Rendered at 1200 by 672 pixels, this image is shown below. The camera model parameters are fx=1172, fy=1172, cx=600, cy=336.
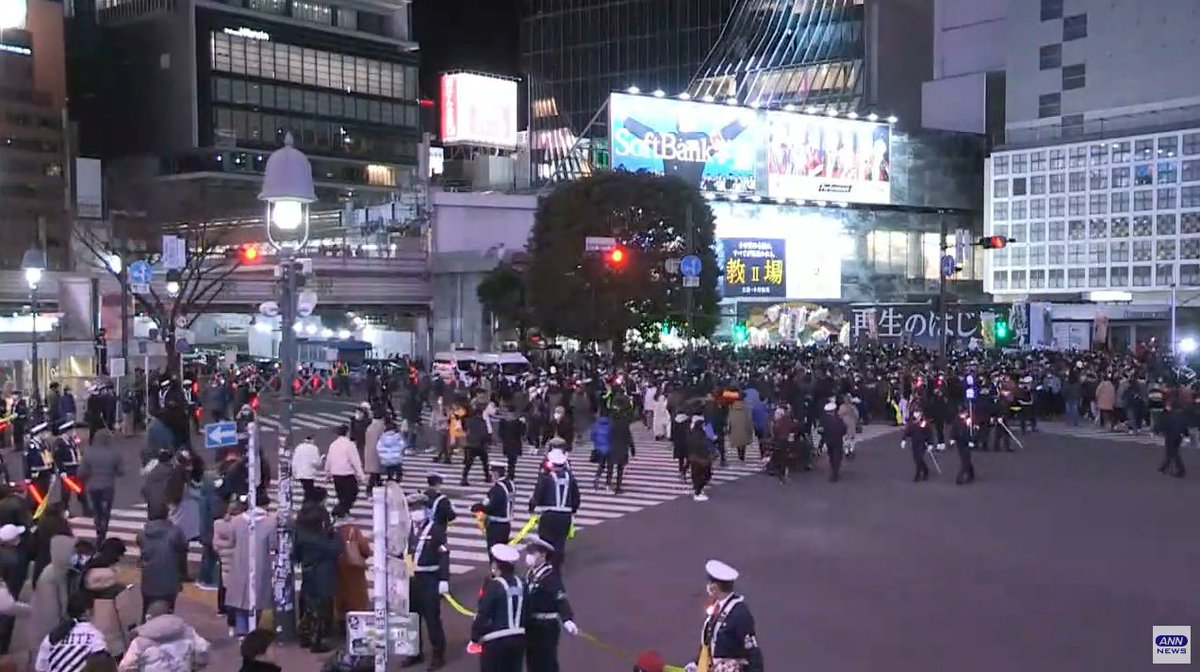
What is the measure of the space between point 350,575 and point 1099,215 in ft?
186

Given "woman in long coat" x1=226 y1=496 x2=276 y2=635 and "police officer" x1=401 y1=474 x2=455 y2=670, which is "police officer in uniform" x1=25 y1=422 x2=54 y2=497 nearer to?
"woman in long coat" x1=226 y1=496 x2=276 y2=635

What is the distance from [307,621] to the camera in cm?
1078

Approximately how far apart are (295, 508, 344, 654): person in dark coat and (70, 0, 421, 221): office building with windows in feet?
258

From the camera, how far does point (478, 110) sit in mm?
89688

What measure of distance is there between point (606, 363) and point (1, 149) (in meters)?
55.7

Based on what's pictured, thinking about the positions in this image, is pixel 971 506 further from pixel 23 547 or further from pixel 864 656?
pixel 23 547

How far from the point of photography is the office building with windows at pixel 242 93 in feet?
287

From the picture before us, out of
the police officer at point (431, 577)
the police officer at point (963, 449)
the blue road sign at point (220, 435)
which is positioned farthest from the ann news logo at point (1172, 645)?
the police officer at point (963, 449)

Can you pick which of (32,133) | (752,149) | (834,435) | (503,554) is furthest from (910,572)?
(32,133)

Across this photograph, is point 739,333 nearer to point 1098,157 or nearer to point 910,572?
point 1098,157

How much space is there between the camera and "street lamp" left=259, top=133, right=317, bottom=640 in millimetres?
9688

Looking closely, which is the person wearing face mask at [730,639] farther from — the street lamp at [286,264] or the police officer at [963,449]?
the police officer at [963,449]

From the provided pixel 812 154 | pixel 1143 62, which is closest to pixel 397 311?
pixel 812 154

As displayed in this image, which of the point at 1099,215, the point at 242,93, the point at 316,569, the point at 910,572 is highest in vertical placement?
the point at 242,93
